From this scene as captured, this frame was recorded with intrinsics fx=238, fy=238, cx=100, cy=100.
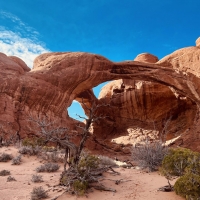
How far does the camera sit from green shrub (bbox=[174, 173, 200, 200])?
428 cm

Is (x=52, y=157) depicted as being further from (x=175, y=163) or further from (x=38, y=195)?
(x=175, y=163)

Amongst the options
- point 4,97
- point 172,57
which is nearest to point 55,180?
point 4,97

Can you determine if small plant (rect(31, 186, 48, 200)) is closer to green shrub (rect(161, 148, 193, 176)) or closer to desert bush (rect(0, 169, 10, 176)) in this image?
desert bush (rect(0, 169, 10, 176))

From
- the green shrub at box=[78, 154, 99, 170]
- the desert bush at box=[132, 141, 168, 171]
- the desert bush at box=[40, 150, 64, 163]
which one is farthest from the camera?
the desert bush at box=[40, 150, 64, 163]

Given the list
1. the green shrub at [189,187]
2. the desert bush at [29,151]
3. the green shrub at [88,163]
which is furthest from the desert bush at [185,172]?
the desert bush at [29,151]

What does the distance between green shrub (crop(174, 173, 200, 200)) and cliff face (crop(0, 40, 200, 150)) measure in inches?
357

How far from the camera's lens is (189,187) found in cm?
431

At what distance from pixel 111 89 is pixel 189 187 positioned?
25.1m

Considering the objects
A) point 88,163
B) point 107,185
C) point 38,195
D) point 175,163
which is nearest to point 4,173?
point 38,195

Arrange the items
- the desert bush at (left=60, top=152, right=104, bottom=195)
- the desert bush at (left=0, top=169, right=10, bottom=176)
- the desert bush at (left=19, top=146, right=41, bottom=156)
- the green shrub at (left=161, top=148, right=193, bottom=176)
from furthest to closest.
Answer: the desert bush at (left=19, top=146, right=41, bottom=156), the desert bush at (left=0, top=169, right=10, bottom=176), the green shrub at (left=161, top=148, right=193, bottom=176), the desert bush at (left=60, top=152, right=104, bottom=195)

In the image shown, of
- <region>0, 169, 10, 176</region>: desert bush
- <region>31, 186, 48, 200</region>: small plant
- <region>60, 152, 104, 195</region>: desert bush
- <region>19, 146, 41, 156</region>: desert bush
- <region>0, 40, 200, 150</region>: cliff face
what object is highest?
<region>0, 40, 200, 150</region>: cliff face

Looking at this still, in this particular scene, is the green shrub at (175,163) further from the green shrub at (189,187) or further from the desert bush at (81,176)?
the desert bush at (81,176)

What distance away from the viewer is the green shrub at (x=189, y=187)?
428 centimetres

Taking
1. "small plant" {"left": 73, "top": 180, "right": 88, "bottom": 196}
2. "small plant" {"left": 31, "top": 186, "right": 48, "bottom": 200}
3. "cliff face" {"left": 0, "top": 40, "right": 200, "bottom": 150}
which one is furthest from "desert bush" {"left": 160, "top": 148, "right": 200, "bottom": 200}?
"cliff face" {"left": 0, "top": 40, "right": 200, "bottom": 150}
